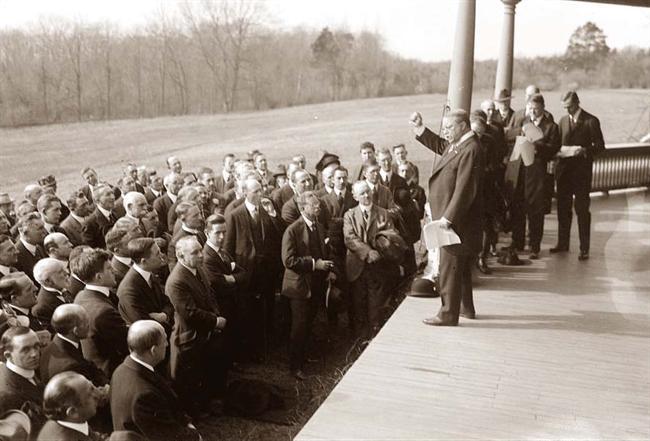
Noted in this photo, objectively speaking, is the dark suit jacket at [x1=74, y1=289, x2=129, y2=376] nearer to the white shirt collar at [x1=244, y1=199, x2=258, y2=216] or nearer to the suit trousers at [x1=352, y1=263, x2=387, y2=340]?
the white shirt collar at [x1=244, y1=199, x2=258, y2=216]

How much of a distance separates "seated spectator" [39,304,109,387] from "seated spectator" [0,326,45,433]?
0.29 m

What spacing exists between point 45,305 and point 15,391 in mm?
1306

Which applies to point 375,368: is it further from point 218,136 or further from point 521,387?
point 218,136

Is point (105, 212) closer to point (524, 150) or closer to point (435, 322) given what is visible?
point (435, 322)

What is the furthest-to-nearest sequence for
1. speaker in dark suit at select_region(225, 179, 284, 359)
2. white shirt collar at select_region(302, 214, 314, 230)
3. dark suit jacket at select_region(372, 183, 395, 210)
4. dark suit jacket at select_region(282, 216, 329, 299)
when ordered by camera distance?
dark suit jacket at select_region(372, 183, 395, 210)
speaker in dark suit at select_region(225, 179, 284, 359)
white shirt collar at select_region(302, 214, 314, 230)
dark suit jacket at select_region(282, 216, 329, 299)

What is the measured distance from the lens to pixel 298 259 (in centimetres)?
673

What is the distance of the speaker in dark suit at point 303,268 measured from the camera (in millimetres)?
6750

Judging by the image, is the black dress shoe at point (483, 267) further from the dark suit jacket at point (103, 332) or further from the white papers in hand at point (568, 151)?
the dark suit jacket at point (103, 332)

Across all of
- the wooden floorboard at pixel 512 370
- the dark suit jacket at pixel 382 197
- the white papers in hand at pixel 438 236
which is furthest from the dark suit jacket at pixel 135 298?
the dark suit jacket at pixel 382 197

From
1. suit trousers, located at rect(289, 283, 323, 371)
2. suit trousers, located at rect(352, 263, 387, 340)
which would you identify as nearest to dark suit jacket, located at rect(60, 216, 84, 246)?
suit trousers, located at rect(289, 283, 323, 371)

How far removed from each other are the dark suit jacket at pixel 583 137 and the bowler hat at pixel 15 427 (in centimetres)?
732

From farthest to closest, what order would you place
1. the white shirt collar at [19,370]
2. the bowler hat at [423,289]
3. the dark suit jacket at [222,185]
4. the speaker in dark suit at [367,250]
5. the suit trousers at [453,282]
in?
1. the dark suit jacket at [222,185]
2. the bowler hat at [423,289]
3. the speaker in dark suit at [367,250]
4. the suit trousers at [453,282]
5. the white shirt collar at [19,370]

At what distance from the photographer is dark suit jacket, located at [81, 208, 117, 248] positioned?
693 cm

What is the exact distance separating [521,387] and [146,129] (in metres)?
8.85
